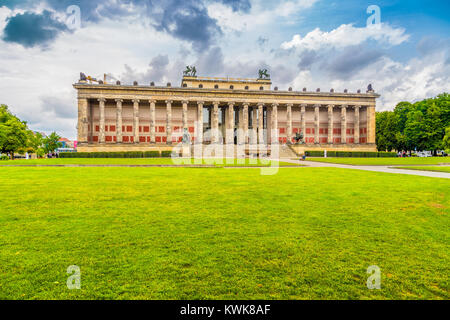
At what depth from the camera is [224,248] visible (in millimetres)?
4789

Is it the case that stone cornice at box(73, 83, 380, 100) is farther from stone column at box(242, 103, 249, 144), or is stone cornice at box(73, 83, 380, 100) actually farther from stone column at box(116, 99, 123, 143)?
stone column at box(242, 103, 249, 144)

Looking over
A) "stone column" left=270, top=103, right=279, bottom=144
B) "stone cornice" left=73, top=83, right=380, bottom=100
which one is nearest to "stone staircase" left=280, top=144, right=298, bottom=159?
"stone column" left=270, top=103, right=279, bottom=144

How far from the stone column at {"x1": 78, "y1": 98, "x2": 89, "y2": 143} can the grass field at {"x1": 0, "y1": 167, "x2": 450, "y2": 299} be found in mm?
61424

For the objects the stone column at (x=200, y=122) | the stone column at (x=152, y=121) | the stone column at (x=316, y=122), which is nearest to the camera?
the stone column at (x=152, y=121)

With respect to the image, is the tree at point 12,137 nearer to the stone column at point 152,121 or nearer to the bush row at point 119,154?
the bush row at point 119,154

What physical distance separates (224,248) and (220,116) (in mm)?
74046

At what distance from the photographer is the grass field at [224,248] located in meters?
3.44

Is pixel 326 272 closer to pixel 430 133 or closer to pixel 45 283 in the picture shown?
pixel 45 283

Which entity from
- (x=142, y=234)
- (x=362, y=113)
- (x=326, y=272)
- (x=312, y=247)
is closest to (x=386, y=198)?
(x=312, y=247)

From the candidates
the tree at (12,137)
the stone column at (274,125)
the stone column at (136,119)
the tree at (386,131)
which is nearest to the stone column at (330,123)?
the stone column at (274,125)

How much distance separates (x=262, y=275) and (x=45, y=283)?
10.4 feet

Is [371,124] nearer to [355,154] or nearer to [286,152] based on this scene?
[355,154]

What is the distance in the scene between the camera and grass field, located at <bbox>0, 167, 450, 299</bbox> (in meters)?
3.44
